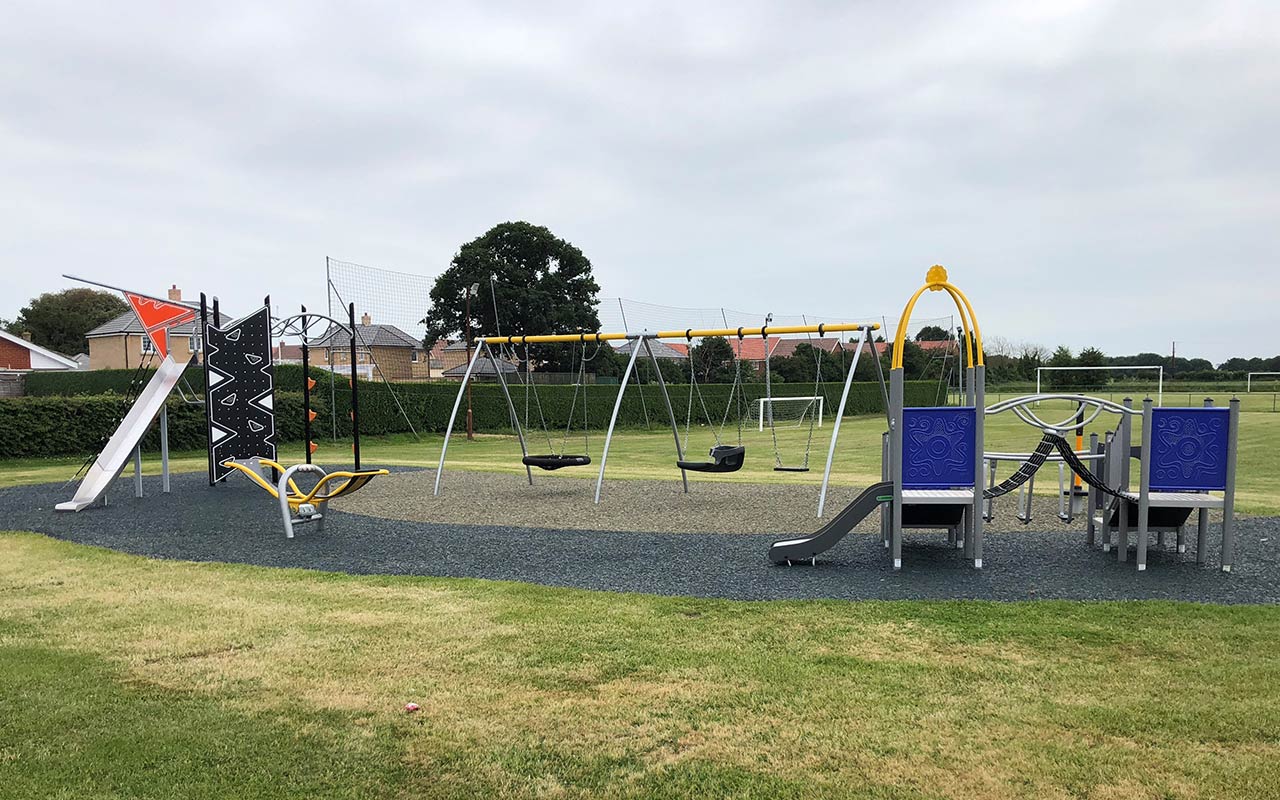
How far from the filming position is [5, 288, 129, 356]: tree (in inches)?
2149

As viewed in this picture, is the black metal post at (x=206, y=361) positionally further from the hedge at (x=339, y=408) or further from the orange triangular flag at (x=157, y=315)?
the hedge at (x=339, y=408)

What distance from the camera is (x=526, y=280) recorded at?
135ft

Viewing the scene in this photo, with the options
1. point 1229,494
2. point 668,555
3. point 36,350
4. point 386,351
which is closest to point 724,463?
point 668,555

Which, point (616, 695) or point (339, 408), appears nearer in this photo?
point (616, 695)

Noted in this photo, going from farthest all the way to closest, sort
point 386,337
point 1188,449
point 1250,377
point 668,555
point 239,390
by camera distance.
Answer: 1. point 1250,377
2. point 386,337
3. point 239,390
4. point 668,555
5. point 1188,449

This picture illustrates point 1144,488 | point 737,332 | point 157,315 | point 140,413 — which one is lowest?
point 1144,488

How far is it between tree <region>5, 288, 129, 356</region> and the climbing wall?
51.1 meters

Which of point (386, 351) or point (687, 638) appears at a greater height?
point (386, 351)

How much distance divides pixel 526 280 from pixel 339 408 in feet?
71.1

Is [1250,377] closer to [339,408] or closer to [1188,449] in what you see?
[339,408]

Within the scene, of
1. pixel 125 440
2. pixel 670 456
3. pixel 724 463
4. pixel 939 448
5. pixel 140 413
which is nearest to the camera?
pixel 939 448

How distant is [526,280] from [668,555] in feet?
117

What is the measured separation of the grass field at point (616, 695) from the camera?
2.81m

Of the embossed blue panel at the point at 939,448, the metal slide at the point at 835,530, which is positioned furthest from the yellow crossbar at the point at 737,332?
the metal slide at the point at 835,530
